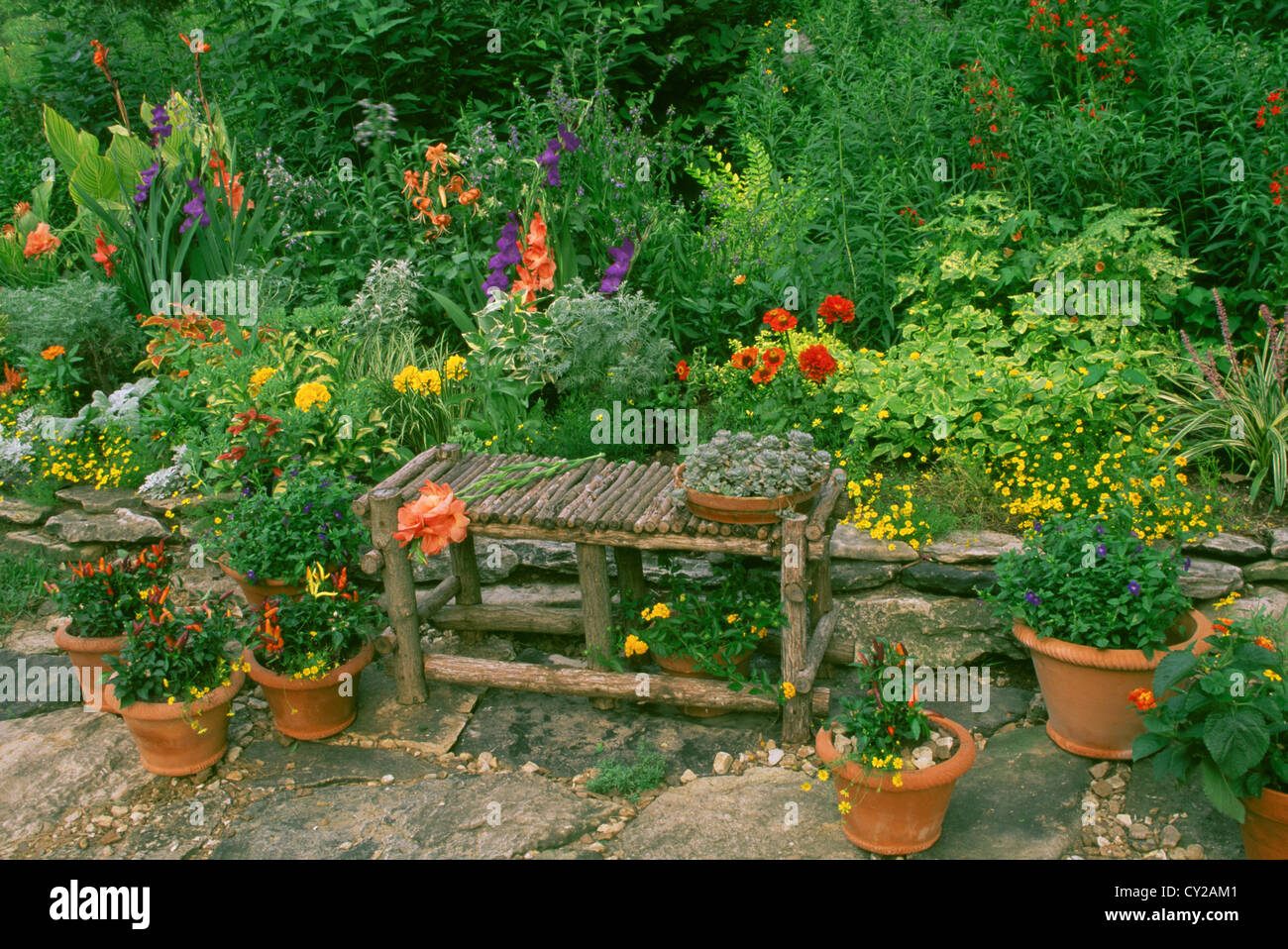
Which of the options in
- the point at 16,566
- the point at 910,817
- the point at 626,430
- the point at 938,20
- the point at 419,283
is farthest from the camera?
the point at 938,20

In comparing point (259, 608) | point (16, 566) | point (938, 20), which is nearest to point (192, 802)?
point (259, 608)

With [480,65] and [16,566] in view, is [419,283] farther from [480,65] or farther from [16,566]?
[16,566]

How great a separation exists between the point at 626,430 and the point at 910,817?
7.46 ft

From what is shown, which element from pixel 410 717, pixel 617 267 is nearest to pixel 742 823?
pixel 410 717

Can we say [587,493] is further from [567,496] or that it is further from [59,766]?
[59,766]

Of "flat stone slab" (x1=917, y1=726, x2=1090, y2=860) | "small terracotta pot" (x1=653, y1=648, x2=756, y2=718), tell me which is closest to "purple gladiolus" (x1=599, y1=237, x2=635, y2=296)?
"small terracotta pot" (x1=653, y1=648, x2=756, y2=718)

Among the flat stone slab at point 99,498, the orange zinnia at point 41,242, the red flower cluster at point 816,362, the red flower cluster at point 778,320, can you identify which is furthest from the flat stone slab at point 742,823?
the orange zinnia at point 41,242

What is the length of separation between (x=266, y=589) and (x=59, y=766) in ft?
3.16

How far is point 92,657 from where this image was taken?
3953mm

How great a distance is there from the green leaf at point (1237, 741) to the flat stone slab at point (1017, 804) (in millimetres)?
599

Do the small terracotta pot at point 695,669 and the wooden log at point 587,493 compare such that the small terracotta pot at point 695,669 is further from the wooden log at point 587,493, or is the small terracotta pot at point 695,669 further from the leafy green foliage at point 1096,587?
the leafy green foliage at point 1096,587

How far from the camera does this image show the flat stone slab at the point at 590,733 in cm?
372

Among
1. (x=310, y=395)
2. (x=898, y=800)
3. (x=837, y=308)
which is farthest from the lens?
(x=310, y=395)

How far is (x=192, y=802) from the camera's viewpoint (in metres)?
3.53
